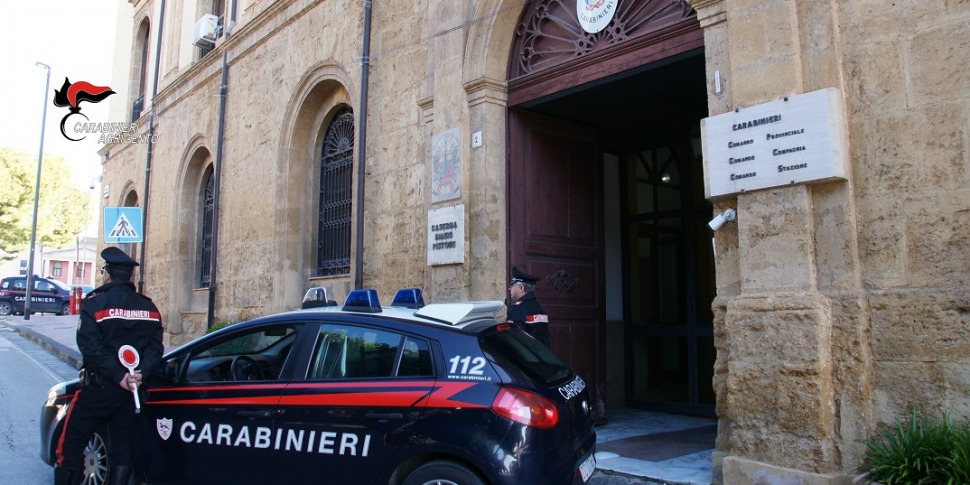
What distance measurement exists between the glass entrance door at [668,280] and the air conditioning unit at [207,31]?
33.7 ft

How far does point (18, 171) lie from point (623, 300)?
1560 inches

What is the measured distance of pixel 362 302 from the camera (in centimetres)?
454

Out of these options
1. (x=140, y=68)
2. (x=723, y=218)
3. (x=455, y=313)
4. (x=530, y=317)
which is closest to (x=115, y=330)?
(x=455, y=313)

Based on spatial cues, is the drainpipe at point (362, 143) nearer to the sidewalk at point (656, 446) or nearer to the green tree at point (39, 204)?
the sidewalk at point (656, 446)

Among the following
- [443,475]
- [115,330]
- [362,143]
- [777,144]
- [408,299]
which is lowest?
[443,475]

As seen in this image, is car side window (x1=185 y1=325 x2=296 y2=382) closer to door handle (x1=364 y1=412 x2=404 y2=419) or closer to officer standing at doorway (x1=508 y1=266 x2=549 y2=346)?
door handle (x1=364 y1=412 x2=404 y2=419)

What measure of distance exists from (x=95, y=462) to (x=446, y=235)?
4485 mm

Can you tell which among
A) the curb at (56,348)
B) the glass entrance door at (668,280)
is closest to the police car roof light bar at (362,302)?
Answer: the glass entrance door at (668,280)

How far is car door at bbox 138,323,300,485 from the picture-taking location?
4.26 m

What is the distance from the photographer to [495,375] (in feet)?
12.6

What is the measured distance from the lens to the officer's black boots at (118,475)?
177 inches

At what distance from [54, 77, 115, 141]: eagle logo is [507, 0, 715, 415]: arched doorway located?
14018 millimetres

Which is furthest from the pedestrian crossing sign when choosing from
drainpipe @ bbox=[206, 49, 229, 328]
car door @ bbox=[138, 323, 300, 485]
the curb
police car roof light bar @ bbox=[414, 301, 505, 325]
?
police car roof light bar @ bbox=[414, 301, 505, 325]

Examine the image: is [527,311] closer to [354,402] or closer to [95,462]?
[354,402]
